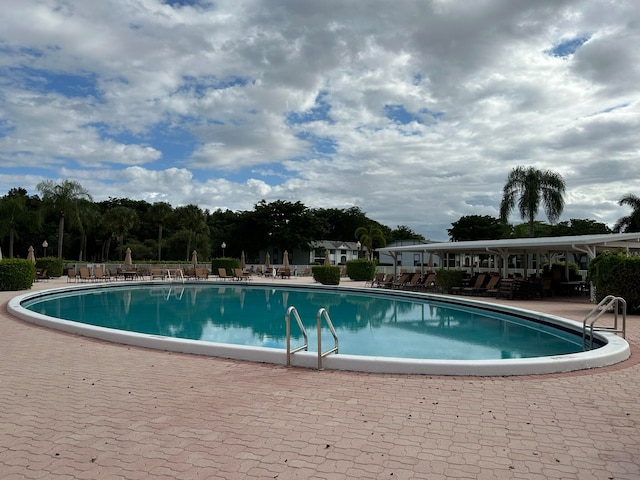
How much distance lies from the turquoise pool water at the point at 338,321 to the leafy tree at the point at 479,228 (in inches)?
1770

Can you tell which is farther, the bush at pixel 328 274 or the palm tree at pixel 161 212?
the palm tree at pixel 161 212

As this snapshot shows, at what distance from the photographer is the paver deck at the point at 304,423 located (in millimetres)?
3150

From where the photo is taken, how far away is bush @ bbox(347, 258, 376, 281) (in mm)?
27422

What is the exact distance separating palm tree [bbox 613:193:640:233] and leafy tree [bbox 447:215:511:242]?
82.8 ft

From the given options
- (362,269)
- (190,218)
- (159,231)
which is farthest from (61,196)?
(362,269)

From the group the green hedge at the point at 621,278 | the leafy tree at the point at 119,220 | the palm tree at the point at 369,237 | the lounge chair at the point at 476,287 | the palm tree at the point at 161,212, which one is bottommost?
the lounge chair at the point at 476,287

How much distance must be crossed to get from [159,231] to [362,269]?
27.6 meters

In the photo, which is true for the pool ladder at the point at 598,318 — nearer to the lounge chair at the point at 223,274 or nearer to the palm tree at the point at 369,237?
the lounge chair at the point at 223,274

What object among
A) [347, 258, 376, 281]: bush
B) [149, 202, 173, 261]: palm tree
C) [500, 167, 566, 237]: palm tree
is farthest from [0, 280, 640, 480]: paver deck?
[149, 202, 173, 261]: palm tree

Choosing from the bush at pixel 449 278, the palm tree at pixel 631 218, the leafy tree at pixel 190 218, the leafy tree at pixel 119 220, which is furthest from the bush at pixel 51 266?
the palm tree at pixel 631 218

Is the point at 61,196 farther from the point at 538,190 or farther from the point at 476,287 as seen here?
the point at 538,190

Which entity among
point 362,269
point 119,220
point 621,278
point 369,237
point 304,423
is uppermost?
point 119,220

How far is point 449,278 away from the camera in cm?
1958

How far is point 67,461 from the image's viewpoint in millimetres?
3238
